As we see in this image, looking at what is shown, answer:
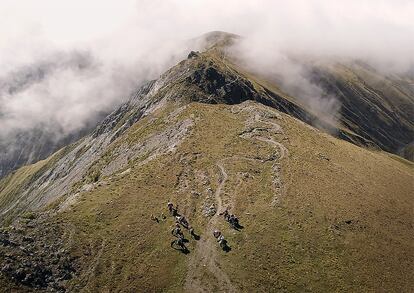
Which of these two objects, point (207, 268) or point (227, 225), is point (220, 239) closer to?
point (227, 225)

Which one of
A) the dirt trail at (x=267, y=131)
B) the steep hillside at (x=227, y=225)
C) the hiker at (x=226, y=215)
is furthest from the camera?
the dirt trail at (x=267, y=131)

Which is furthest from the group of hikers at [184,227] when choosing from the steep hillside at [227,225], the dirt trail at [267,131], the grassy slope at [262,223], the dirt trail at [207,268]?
the dirt trail at [267,131]

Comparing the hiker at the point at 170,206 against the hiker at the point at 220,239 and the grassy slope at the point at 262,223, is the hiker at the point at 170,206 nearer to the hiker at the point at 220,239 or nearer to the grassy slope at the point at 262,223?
the grassy slope at the point at 262,223

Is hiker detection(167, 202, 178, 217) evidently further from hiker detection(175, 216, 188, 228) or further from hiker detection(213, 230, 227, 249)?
hiker detection(213, 230, 227, 249)

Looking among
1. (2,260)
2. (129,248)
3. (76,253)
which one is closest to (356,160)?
(129,248)

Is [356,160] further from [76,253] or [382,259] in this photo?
[76,253]

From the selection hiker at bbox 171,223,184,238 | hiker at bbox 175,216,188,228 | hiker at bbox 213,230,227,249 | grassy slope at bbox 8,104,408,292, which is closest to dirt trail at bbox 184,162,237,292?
hiker at bbox 213,230,227,249
